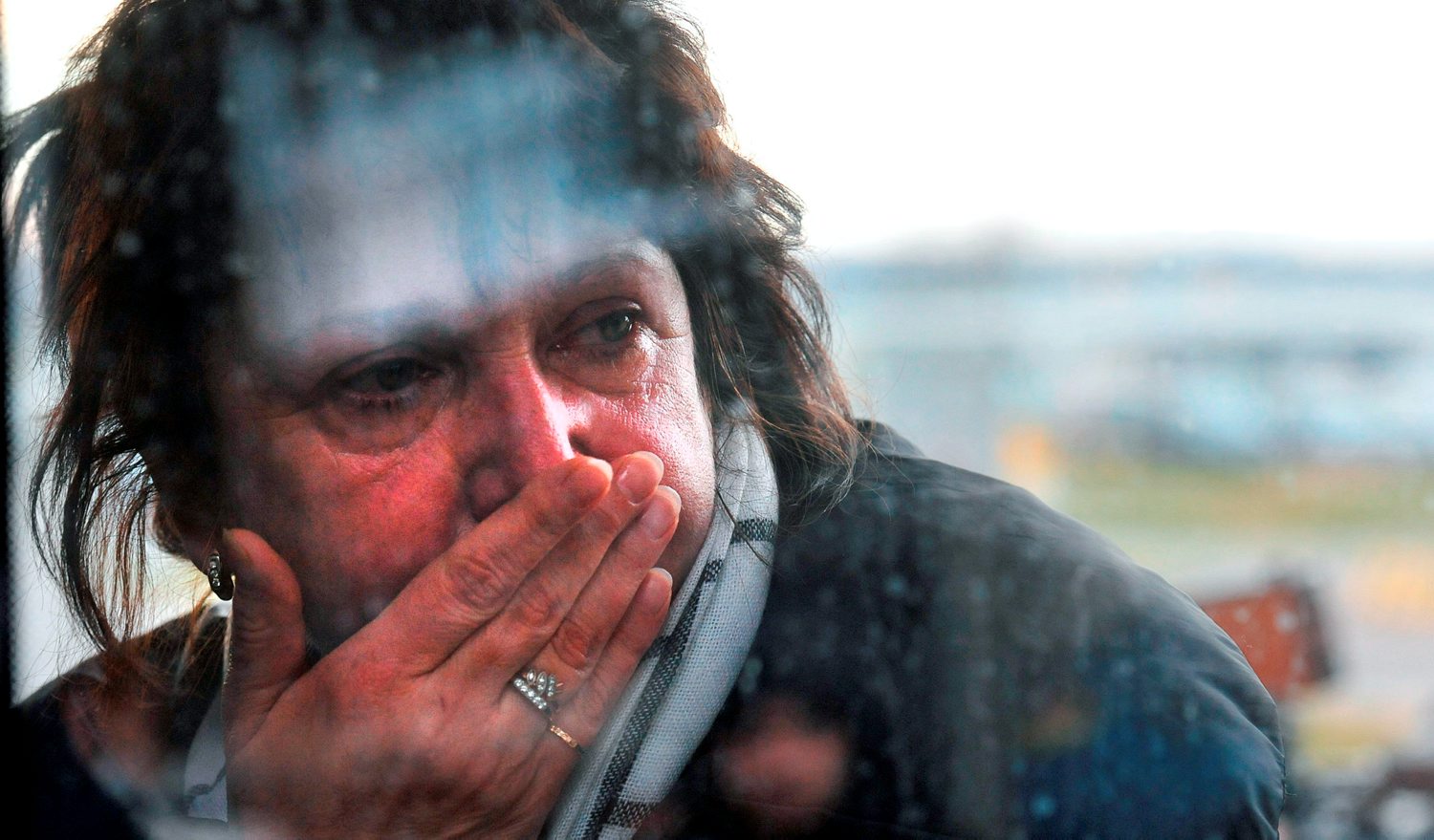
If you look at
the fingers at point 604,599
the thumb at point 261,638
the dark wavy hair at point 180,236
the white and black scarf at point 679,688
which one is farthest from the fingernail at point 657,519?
the thumb at point 261,638

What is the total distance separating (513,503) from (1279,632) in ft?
2.31

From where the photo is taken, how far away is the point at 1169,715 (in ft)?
2.90

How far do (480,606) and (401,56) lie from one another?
19.1 inches

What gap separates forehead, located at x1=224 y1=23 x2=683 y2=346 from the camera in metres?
0.94

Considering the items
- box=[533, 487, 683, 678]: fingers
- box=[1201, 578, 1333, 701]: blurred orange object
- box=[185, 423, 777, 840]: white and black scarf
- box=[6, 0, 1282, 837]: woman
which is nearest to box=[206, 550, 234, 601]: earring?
box=[6, 0, 1282, 837]: woman

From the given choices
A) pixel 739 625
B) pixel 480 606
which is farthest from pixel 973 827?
pixel 480 606

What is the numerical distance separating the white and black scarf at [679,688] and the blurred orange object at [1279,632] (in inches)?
16.5

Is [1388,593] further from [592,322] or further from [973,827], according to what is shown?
[592,322]

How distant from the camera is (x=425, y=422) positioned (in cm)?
94

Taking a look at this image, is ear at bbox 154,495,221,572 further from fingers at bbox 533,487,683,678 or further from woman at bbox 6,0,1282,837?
fingers at bbox 533,487,683,678

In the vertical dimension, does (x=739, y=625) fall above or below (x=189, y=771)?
above

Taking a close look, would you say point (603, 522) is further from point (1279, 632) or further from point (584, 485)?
point (1279, 632)

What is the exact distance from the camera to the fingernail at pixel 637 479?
0.94 m

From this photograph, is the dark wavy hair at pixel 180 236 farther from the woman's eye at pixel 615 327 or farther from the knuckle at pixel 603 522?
the knuckle at pixel 603 522
